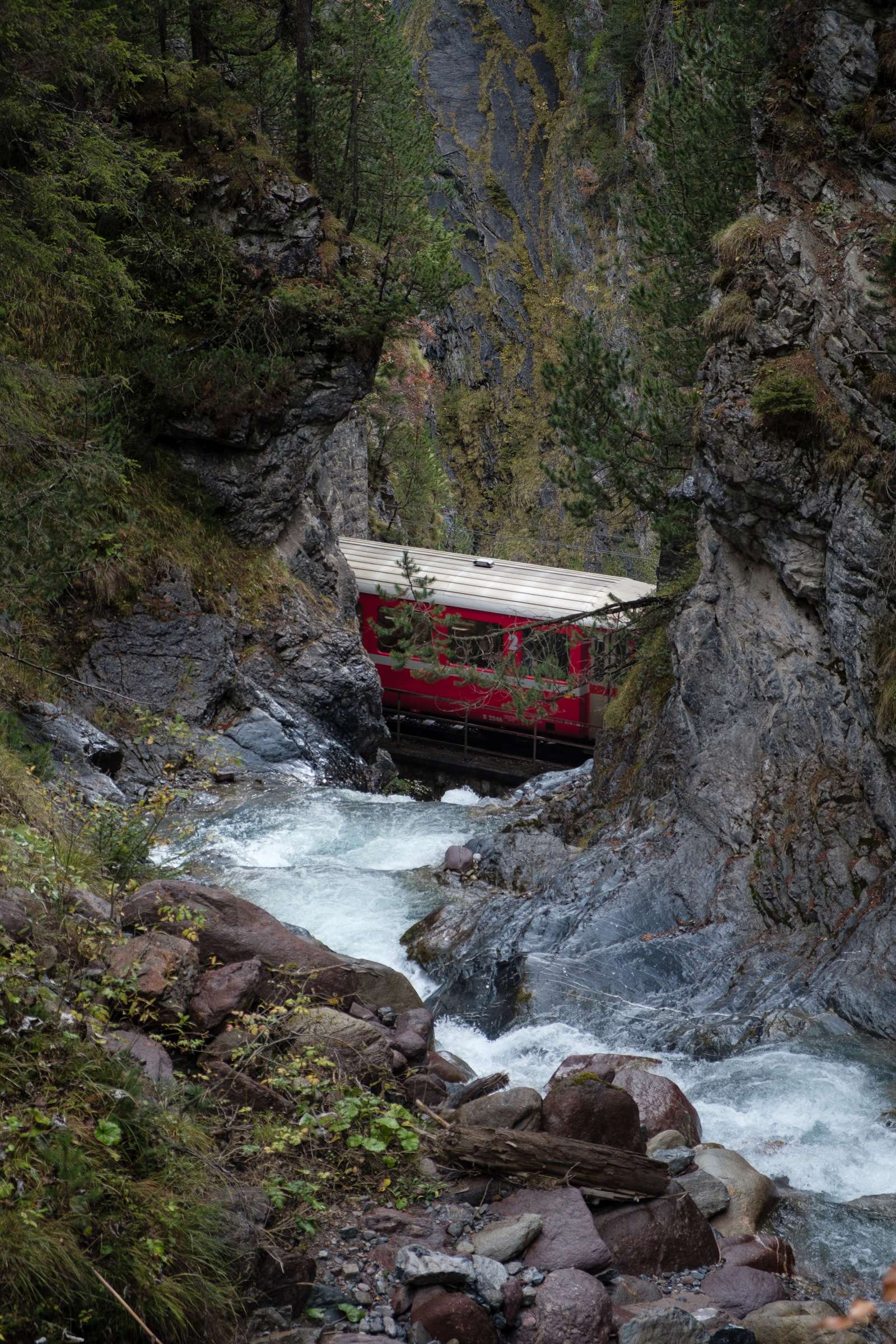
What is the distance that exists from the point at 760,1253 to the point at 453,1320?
1903 millimetres

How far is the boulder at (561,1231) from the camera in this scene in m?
4.66

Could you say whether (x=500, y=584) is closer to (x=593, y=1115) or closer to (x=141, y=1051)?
(x=593, y=1115)

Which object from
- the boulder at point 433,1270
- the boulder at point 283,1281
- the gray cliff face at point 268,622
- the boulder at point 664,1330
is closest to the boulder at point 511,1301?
the boulder at point 433,1270

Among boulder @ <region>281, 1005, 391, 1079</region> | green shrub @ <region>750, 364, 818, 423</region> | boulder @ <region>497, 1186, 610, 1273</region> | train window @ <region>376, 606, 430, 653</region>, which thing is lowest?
boulder @ <region>497, 1186, 610, 1273</region>

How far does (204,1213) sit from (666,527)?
10573 mm

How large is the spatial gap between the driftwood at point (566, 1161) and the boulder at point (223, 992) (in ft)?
4.95

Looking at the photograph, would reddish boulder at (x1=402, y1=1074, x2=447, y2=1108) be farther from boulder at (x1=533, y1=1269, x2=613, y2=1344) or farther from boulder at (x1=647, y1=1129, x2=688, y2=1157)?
boulder at (x1=533, y1=1269, x2=613, y2=1344)

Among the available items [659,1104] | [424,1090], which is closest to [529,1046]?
[659,1104]

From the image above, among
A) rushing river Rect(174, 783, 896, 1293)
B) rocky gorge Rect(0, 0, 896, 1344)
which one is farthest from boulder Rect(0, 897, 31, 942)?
rushing river Rect(174, 783, 896, 1293)

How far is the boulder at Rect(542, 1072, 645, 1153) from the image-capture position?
5.58 metres

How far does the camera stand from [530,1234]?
473cm

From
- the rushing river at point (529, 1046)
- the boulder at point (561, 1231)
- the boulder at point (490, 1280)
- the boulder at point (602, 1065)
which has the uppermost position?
the boulder at point (490, 1280)

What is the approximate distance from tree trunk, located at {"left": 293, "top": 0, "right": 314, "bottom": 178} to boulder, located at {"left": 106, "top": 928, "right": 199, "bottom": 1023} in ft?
51.4

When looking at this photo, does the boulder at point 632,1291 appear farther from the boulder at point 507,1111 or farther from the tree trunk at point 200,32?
the tree trunk at point 200,32
